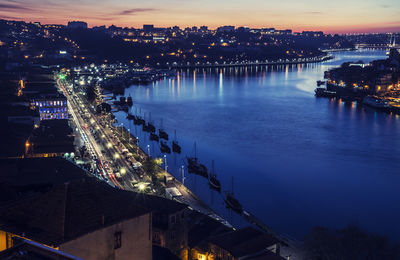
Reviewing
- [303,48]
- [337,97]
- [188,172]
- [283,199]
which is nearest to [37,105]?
[188,172]

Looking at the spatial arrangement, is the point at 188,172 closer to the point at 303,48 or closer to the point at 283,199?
the point at 283,199

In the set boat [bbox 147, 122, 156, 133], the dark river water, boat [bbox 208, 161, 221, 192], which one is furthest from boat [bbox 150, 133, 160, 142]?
boat [bbox 208, 161, 221, 192]

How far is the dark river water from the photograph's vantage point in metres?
7.51

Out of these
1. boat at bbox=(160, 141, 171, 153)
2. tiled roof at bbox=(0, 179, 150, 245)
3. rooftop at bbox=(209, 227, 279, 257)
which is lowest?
boat at bbox=(160, 141, 171, 153)

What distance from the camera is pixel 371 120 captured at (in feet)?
54.2

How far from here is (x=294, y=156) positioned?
36.2 feet

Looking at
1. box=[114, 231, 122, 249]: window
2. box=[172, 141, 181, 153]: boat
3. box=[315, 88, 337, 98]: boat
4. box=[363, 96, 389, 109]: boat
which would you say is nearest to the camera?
box=[114, 231, 122, 249]: window

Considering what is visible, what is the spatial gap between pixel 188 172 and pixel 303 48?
64.7 metres

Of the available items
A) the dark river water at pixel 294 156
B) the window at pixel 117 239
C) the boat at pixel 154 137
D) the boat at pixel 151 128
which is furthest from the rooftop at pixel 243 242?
the boat at pixel 151 128

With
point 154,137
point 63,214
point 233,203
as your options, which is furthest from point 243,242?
point 154,137

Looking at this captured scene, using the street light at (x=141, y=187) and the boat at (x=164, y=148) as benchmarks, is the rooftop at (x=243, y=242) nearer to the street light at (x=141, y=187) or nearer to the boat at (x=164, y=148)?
the street light at (x=141, y=187)

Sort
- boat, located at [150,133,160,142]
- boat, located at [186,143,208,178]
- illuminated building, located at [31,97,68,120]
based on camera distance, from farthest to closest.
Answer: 1. illuminated building, located at [31,97,68,120]
2. boat, located at [150,133,160,142]
3. boat, located at [186,143,208,178]

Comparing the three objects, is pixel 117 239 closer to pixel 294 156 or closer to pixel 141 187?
pixel 141 187

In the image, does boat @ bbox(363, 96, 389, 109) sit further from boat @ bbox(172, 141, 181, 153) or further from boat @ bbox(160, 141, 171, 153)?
boat @ bbox(160, 141, 171, 153)
